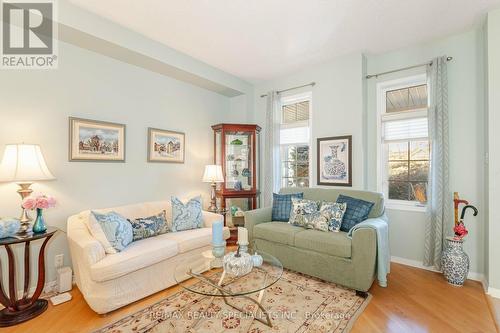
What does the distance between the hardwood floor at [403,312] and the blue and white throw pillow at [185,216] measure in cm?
74

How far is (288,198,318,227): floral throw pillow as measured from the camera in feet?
9.72

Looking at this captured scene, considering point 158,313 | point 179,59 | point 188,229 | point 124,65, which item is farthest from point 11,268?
point 179,59

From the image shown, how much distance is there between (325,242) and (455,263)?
138 centimetres

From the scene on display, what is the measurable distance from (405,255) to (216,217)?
2.52m

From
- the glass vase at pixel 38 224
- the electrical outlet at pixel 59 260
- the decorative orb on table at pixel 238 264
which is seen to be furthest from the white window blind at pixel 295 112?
the electrical outlet at pixel 59 260

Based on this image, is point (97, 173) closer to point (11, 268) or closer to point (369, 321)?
point (11, 268)

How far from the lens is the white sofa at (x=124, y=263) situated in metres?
2.01

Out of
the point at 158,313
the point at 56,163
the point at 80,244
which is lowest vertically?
the point at 158,313

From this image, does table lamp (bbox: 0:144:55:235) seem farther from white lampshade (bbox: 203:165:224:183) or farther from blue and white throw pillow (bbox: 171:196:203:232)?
white lampshade (bbox: 203:165:224:183)

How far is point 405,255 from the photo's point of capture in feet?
10.2

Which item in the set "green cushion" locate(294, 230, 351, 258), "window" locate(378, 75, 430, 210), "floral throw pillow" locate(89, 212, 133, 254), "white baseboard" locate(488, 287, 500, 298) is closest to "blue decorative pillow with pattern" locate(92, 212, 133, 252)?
"floral throw pillow" locate(89, 212, 133, 254)

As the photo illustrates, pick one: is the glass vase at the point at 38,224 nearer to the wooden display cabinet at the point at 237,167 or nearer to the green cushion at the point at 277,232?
the green cushion at the point at 277,232

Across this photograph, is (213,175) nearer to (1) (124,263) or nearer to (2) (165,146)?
(2) (165,146)

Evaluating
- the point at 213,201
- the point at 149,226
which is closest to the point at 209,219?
the point at 213,201
